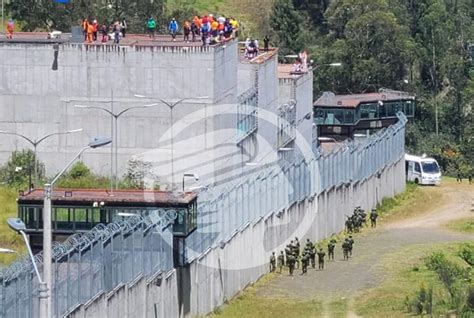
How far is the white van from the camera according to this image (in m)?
109

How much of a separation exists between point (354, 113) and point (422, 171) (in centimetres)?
801

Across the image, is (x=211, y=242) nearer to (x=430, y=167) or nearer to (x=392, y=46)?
(x=430, y=167)

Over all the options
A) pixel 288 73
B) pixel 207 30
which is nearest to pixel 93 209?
pixel 207 30

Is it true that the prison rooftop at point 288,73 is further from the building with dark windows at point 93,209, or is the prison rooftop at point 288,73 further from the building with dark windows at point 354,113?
the building with dark windows at point 93,209

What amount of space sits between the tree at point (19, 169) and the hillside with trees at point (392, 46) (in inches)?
1399

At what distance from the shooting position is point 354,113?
116 m

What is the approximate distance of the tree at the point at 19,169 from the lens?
86938 mm

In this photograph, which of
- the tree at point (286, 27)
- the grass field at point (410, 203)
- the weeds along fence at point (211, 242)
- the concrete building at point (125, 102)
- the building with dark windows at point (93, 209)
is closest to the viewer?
the weeds along fence at point (211, 242)

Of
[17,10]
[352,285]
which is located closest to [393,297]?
[352,285]

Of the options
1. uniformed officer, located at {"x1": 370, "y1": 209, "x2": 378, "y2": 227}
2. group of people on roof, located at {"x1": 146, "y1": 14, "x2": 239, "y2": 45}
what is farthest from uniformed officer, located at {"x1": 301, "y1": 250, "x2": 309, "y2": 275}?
uniformed officer, located at {"x1": 370, "y1": 209, "x2": 378, "y2": 227}

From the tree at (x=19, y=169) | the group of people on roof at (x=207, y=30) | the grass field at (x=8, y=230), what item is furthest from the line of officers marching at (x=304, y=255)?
the tree at (x=19, y=169)

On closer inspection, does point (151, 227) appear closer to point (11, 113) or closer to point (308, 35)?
point (11, 113)

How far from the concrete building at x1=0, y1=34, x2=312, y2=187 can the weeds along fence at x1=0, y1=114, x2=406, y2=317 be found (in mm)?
4748

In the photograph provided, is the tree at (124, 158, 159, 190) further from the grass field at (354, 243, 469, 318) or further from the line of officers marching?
the grass field at (354, 243, 469, 318)
